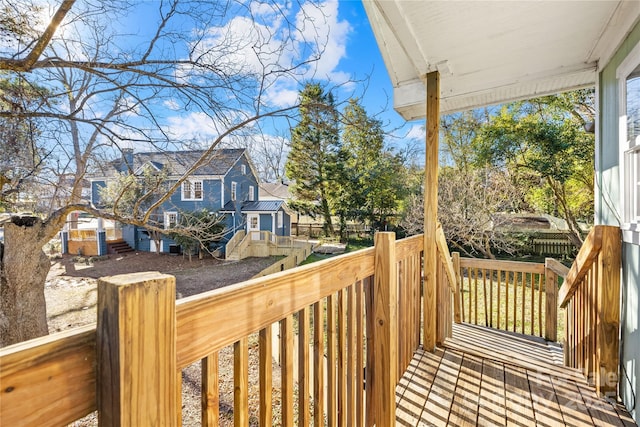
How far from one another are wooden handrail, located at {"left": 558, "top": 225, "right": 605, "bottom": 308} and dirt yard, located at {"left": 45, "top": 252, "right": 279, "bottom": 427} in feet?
9.00

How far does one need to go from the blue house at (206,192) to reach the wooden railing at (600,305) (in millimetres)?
3305

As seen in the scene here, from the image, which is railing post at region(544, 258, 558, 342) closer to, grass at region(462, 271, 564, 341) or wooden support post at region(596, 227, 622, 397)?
grass at region(462, 271, 564, 341)

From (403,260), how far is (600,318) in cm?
126

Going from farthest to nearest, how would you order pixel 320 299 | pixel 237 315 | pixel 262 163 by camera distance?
pixel 262 163, pixel 320 299, pixel 237 315

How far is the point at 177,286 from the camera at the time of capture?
24.8 feet


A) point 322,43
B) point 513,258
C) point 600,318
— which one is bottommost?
point 513,258

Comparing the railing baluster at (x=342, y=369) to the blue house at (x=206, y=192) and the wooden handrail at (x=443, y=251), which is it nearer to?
the wooden handrail at (x=443, y=251)

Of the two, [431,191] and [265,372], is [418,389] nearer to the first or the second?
[431,191]

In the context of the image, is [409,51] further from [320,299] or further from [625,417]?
[625,417]

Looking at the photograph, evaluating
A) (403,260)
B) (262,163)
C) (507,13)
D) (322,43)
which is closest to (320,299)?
(403,260)

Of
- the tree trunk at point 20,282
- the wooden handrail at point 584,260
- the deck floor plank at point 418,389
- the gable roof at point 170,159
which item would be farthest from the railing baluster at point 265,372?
the tree trunk at point 20,282

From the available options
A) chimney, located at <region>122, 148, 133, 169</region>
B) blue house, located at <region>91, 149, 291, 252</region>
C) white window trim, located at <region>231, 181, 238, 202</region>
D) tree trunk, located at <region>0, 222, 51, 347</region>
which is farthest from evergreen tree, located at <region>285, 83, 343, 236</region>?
tree trunk, located at <region>0, 222, 51, 347</region>

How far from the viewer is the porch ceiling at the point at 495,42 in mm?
1707

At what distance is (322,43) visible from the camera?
3182mm
